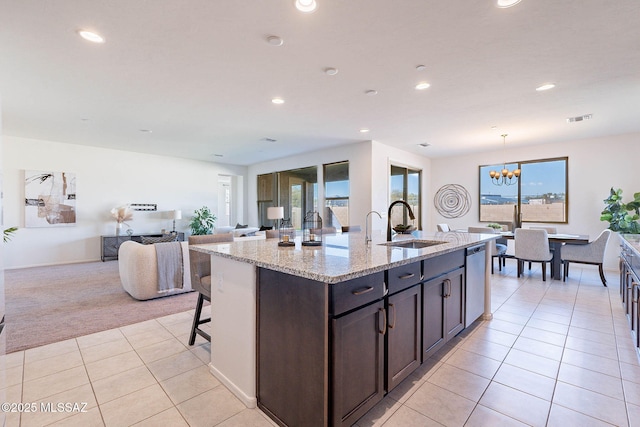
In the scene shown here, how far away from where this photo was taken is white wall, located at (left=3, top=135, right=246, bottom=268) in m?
5.92

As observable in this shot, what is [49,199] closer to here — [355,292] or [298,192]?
[298,192]

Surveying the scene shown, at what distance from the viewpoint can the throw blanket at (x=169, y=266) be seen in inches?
152

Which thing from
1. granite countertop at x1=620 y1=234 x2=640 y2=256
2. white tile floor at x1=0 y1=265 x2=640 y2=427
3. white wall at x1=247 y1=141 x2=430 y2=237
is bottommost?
white tile floor at x1=0 y1=265 x2=640 y2=427

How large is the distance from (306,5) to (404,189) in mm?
5891

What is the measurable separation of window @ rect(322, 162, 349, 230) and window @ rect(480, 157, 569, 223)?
3.62m

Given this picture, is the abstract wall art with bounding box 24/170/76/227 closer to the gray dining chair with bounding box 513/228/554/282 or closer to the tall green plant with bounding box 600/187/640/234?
the gray dining chair with bounding box 513/228/554/282

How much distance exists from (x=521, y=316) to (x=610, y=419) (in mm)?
1703

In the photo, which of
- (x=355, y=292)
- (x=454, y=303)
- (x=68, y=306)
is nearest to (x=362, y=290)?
(x=355, y=292)

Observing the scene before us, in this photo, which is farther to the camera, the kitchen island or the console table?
the console table

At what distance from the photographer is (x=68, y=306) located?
362 cm

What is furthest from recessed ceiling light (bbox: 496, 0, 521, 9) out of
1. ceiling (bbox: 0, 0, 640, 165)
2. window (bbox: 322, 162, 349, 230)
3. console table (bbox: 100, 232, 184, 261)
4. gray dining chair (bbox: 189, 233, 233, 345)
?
console table (bbox: 100, 232, 184, 261)

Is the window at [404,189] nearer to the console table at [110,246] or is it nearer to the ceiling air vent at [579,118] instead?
the ceiling air vent at [579,118]

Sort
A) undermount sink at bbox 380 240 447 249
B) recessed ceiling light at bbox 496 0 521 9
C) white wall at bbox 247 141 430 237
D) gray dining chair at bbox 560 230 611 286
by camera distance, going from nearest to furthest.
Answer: recessed ceiling light at bbox 496 0 521 9
undermount sink at bbox 380 240 447 249
gray dining chair at bbox 560 230 611 286
white wall at bbox 247 141 430 237

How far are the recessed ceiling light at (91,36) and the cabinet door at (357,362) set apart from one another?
302 cm
